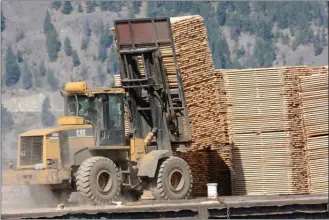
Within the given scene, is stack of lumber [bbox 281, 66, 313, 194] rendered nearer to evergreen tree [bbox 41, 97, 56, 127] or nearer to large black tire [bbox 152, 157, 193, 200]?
large black tire [bbox 152, 157, 193, 200]

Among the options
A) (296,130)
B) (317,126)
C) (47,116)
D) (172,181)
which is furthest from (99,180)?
(47,116)

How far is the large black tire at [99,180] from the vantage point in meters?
22.3

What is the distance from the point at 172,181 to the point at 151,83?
1.99 m

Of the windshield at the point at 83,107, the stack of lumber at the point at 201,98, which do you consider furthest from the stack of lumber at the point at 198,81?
the windshield at the point at 83,107

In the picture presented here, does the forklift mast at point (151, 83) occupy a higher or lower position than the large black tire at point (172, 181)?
higher

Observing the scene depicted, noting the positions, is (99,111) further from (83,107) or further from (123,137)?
(123,137)

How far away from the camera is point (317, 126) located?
26.3 meters

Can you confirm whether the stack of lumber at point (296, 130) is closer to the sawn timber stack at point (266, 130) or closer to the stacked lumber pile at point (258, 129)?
the sawn timber stack at point (266, 130)

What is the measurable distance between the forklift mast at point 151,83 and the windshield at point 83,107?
44.1 inches

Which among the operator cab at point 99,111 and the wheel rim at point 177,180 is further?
the wheel rim at point 177,180

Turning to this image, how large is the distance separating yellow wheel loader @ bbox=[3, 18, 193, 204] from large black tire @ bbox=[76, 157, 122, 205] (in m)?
0.02

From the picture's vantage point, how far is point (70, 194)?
916 inches

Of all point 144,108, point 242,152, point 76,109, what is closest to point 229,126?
point 242,152

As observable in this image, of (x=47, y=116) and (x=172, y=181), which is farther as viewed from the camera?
(x=47, y=116)
